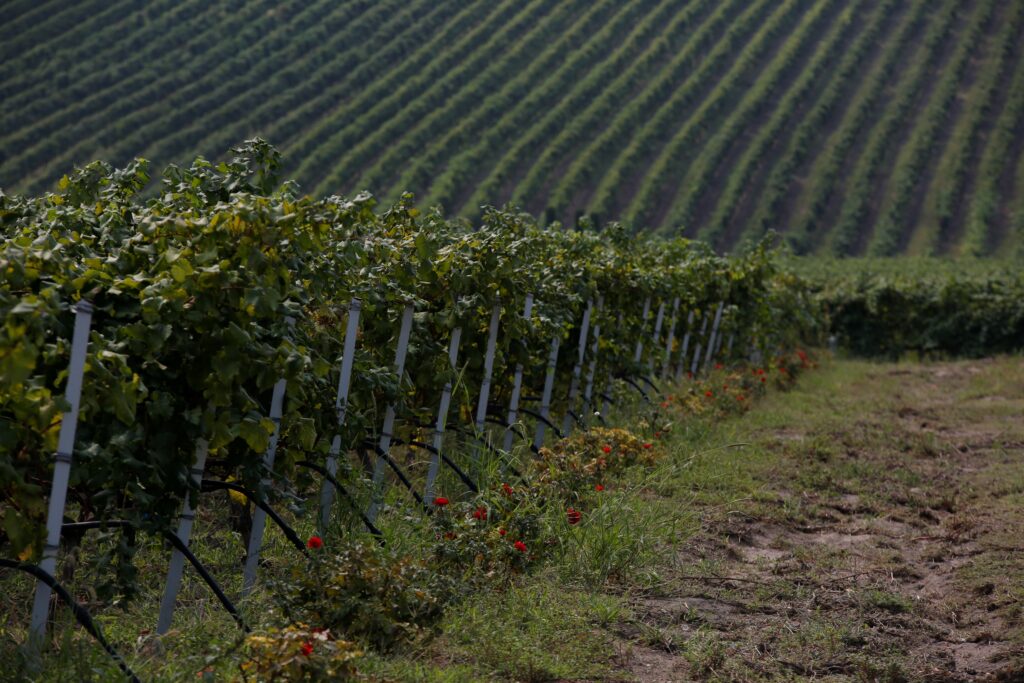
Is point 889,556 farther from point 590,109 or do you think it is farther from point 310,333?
point 590,109

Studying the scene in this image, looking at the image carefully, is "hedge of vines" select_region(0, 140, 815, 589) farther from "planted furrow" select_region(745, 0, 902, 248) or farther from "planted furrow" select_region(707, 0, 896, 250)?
"planted furrow" select_region(745, 0, 902, 248)

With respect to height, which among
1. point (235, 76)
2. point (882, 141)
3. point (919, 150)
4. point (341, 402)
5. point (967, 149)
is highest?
point (967, 149)

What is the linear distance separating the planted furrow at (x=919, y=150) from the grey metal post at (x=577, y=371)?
2991cm

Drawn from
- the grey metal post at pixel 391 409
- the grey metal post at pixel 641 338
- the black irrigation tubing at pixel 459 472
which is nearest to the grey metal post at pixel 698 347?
the grey metal post at pixel 641 338

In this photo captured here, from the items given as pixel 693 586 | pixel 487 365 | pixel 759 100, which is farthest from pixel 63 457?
pixel 759 100

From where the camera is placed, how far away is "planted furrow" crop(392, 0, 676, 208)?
3678 centimetres

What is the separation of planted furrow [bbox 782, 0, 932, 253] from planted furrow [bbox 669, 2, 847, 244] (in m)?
2.44

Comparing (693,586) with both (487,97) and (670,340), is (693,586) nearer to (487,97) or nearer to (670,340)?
(670,340)

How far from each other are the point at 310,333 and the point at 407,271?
25.5 inches

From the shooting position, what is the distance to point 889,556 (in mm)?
5656

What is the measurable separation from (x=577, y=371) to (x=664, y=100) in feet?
132

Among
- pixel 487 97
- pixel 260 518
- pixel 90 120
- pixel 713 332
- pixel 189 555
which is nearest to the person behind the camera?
pixel 189 555

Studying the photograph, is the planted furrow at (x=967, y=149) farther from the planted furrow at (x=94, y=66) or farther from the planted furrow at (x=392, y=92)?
the planted furrow at (x=94, y=66)

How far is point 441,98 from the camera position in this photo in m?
43.8
